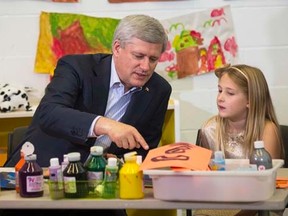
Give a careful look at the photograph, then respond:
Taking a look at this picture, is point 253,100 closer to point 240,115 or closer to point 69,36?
point 240,115

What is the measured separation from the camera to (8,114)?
117 inches

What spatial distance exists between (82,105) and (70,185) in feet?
2.21

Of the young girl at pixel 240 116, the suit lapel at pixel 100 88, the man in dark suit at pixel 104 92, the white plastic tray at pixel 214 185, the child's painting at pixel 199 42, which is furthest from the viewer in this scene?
the child's painting at pixel 199 42

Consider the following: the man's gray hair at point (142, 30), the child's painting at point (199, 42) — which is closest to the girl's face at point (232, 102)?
the man's gray hair at point (142, 30)

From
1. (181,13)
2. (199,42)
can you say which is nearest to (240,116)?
(199,42)

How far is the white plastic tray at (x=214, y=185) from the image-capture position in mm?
1607

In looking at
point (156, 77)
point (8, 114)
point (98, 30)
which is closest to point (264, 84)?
point (156, 77)

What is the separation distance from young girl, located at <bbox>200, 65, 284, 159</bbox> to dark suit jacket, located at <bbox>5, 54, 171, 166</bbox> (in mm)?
269

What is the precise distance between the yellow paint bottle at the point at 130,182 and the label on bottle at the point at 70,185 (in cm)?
14

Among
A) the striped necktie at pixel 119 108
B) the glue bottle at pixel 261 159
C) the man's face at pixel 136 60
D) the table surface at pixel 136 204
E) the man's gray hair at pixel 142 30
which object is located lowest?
the table surface at pixel 136 204

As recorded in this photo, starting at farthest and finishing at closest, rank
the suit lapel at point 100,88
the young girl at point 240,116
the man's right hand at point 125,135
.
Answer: the young girl at point 240,116
the suit lapel at point 100,88
the man's right hand at point 125,135

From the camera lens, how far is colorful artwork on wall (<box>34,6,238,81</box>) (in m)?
3.23

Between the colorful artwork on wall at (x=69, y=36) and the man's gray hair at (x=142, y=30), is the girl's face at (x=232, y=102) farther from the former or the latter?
the colorful artwork on wall at (x=69, y=36)

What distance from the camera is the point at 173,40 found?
128 inches
